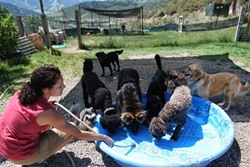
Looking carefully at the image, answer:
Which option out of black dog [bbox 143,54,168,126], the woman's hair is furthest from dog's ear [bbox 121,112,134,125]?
the woman's hair

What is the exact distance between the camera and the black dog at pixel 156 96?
4.15 metres

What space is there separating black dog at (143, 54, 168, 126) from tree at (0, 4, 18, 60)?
22.5 ft

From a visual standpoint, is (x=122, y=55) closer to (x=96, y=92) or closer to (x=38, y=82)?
(x=96, y=92)

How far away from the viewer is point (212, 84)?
4.69 m

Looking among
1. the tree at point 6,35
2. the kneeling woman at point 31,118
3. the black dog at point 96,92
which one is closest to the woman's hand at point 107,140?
the kneeling woman at point 31,118

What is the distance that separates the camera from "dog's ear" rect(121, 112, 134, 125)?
376 centimetres

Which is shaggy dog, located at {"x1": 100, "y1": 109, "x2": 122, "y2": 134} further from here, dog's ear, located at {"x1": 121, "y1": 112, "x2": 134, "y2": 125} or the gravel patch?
the gravel patch

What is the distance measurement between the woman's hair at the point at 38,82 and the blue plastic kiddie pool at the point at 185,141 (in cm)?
127

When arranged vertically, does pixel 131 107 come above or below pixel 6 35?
below

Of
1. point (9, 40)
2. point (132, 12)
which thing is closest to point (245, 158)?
point (9, 40)

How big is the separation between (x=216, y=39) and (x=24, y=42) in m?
11.9

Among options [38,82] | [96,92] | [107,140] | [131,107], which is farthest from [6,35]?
[107,140]

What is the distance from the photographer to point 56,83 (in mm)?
2613

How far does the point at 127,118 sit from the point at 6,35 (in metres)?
7.28
